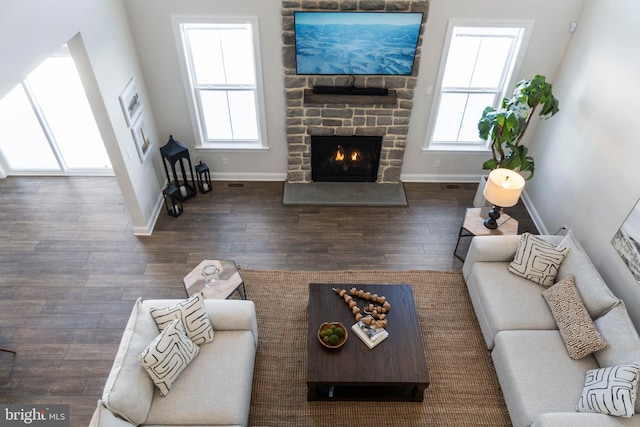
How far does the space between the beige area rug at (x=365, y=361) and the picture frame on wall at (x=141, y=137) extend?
2015 mm

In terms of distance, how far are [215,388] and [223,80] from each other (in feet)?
12.5

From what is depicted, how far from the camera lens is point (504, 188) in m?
4.56

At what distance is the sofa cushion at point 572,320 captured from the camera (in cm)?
357

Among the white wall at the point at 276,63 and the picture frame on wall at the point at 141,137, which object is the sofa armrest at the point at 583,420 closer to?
the white wall at the point at 276,63

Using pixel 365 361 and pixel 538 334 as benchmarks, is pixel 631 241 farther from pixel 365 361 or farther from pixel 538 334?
pixel 365 361

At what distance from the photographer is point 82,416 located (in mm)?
3676

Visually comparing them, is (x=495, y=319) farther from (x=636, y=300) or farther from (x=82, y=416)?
(x=82, y=416)

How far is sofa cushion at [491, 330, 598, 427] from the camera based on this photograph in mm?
3396

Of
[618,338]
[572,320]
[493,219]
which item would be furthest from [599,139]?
[618,338]

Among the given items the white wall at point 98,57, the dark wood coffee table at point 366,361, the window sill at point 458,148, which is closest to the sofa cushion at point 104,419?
the dark wood coffee table at point 366,361

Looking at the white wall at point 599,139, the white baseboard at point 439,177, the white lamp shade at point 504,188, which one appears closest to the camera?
the white wall at point 599,139

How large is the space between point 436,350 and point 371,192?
2.54 metres

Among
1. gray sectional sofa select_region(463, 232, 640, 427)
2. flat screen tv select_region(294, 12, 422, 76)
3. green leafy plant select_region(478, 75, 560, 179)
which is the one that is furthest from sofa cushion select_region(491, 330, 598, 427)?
flat screen tv select_region(294, 12, 422, 76)

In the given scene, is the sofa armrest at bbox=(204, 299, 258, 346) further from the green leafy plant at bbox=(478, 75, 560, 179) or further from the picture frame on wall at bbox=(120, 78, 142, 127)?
the green leafy plant at bbox=(478, 75, 560, 179)
